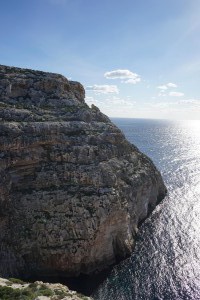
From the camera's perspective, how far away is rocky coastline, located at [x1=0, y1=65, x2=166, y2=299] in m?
58.2

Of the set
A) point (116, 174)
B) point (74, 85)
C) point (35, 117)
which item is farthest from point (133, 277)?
point (74, 85)

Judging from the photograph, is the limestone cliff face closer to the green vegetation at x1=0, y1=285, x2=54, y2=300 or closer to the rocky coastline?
the rocky coastline

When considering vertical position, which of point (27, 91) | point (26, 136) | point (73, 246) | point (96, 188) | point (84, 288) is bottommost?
point (84, 288)

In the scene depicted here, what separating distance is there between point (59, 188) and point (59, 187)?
0.82 ft

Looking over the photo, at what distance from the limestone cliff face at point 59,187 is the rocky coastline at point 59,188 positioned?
6.4 inches

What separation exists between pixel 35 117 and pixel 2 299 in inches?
1556

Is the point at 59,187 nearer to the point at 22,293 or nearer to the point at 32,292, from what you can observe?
the point at 32,292

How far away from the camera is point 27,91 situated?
262 ft

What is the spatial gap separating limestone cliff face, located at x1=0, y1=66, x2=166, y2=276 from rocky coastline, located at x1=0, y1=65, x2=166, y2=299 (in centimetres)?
16

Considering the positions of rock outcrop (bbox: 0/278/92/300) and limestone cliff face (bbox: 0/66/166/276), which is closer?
rock outcrop (bbox: 0/278/92/300)

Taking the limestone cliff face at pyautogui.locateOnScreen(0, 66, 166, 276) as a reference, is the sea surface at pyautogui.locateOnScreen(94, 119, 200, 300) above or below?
below

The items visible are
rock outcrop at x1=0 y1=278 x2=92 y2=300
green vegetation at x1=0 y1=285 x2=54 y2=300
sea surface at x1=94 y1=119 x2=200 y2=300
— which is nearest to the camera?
green vegetation at x1=0 y1=285 x2=54 y2=300

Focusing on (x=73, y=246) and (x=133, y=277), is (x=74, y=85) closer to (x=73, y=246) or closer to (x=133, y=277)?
(x=73, y=246)

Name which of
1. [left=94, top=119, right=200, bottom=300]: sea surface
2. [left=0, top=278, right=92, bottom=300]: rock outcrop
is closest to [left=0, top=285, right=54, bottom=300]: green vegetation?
[left=0, top=278, right=92, bottom=300]: rock outcrop
